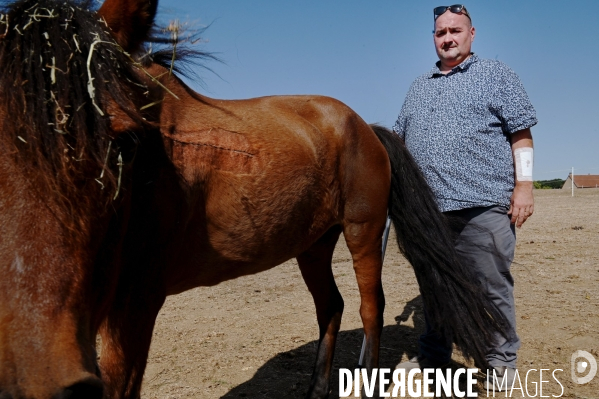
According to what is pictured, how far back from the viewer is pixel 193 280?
9.43ft

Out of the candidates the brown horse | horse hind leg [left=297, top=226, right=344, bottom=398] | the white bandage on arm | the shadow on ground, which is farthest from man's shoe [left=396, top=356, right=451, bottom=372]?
the brown horse

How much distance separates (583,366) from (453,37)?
9.22 feet

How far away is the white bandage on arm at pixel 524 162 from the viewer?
3.59 m

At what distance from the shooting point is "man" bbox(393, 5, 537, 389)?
361 centimetres

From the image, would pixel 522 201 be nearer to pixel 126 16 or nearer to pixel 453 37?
pixel 453 37

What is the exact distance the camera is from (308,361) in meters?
4.61

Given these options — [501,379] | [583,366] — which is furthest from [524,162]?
[583,366]

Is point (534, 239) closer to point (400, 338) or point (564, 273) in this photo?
point (564, 273)

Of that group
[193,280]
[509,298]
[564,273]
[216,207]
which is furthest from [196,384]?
[564,273]

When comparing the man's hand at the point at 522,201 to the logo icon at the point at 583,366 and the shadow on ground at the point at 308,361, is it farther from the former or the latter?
the shadow on ground at the point at 308,361

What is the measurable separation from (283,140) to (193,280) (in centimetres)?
103

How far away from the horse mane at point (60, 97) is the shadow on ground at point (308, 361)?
2712mm

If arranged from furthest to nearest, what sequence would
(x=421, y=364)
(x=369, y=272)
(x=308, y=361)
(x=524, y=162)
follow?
(x=308, y=361) < (x=421, y=364) < (x=369, y=272) < (x=524, y=162)

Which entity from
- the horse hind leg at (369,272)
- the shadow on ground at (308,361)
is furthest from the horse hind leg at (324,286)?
the shadow on ground at (308,361)
